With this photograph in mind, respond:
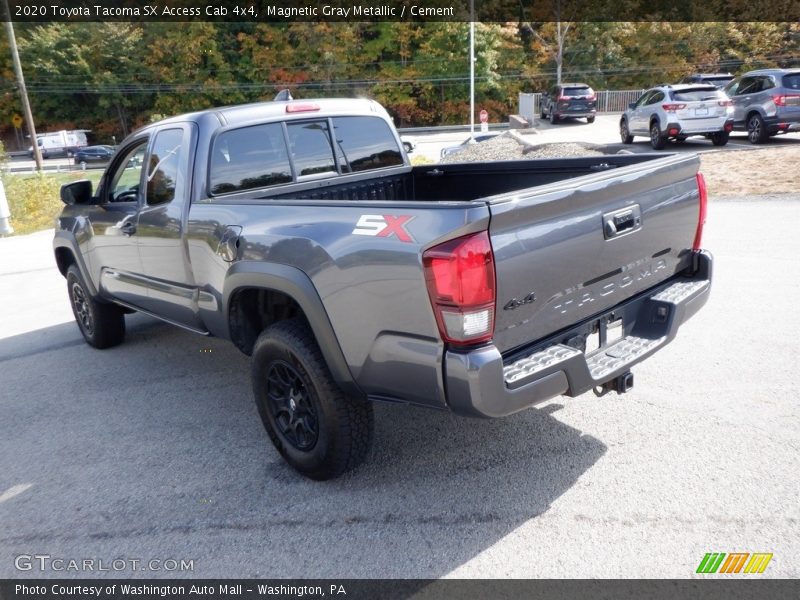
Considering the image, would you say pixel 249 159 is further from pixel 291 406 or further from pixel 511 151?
pixel 511 151

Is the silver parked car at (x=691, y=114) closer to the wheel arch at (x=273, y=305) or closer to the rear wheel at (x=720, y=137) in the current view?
the rear wheel at (x=720, y=137)

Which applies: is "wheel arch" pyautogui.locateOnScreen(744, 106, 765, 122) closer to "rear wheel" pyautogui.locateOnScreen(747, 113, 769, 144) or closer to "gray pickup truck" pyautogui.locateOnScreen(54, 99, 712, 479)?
"rear wheel" pyautogui.locateOnScreen(747, 113, 769, 144)

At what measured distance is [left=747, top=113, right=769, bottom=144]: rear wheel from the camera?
671 inches

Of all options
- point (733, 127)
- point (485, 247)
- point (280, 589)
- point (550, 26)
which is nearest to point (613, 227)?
point (485, 247)

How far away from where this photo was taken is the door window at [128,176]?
504cm

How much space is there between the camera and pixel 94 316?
19.4ft

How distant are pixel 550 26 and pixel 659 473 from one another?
189ft

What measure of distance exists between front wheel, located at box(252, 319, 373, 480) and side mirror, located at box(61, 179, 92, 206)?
281 centimetres

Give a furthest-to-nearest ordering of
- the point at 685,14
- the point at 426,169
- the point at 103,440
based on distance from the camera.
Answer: the point at 685,14
the point at 426,169
the point at 103,440

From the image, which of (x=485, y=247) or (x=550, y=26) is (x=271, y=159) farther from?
(x=550, y=26)

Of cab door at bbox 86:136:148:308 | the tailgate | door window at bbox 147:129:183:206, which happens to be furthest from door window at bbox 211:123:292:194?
the tailgate

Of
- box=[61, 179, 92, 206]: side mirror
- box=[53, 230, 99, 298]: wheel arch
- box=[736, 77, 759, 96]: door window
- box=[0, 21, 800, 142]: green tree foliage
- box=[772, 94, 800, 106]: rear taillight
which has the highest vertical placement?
box=[0, 21, 800, 142]: green tree foliage

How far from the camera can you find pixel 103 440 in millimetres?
4273

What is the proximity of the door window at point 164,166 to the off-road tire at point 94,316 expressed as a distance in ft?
5.34
